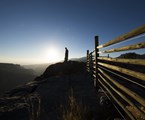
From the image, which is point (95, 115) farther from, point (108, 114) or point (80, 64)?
point (80, 64)

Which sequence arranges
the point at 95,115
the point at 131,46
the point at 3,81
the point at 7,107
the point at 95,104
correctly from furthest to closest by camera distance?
the point at 3,81 → the point at 7,107 → the point at 95,104 → the point at 95,115 → the point at 131,46

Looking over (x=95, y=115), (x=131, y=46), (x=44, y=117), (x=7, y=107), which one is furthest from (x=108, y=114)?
(x=7, y=107)

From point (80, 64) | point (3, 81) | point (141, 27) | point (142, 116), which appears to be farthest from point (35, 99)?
point (3, 81)

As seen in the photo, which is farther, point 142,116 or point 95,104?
point 95,104

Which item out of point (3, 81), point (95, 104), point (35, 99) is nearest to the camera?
point (95, 104)

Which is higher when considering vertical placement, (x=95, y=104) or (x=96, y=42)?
(x=96, y=42)

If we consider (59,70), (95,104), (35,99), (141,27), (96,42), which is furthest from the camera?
(59,70)

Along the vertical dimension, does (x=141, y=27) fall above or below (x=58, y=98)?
above

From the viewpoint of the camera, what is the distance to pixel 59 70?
1795cm

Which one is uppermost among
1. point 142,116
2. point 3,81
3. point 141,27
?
point 141,27

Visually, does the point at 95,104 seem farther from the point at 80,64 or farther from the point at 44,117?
the point at 80,64

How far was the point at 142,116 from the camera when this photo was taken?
9.55 ft

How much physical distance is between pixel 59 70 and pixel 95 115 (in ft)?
43.0

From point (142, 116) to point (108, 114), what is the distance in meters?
2.31
